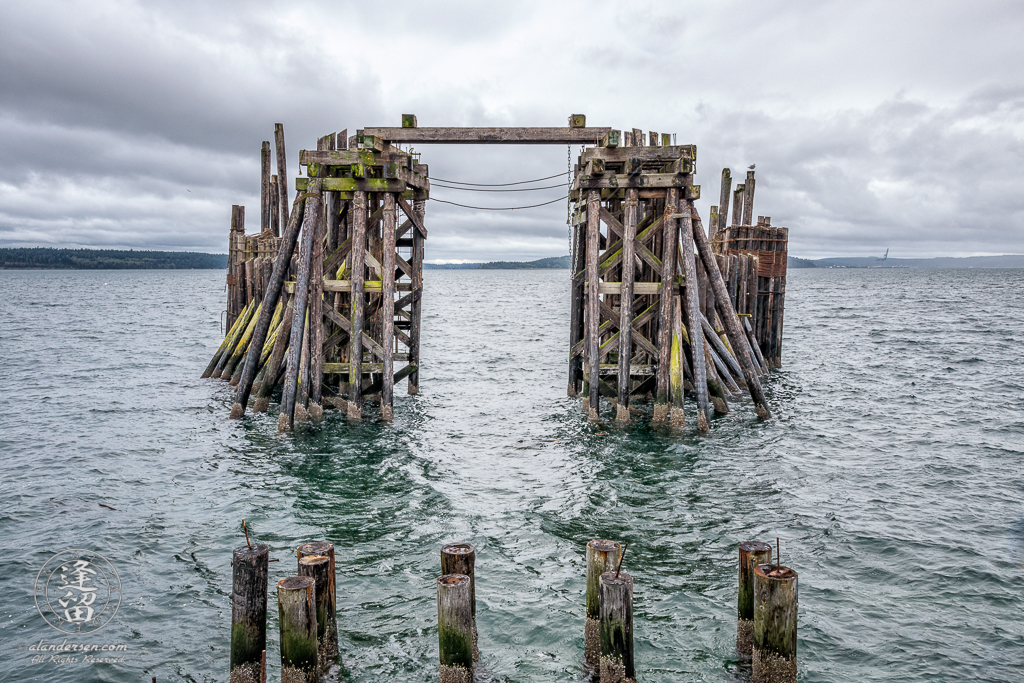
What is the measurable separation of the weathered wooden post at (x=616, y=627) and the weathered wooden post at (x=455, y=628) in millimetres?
1092

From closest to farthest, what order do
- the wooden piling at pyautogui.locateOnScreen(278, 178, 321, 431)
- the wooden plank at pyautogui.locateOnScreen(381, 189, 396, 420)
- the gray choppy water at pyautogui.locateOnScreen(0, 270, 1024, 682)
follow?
the gray choppy water at pyautogui.locateOnScreen(0, 270, 1024, 682)
the wooden piling at pyautogui.locateOnScreen(278, 178, 321, 431)
the wooden plank at pyautogui.locateOnScreen(381, 189, 396, 420)

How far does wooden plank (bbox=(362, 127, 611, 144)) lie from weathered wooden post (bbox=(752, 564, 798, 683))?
11.5m

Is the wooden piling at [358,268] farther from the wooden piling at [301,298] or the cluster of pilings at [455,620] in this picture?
the cluster of pilings at [455,620]

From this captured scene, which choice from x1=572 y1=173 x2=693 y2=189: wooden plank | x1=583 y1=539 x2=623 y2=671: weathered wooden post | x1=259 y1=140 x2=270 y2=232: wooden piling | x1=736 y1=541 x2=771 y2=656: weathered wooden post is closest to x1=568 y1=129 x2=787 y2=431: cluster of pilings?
x1=572 y1=173 x2=693 y2=189: wooden plank

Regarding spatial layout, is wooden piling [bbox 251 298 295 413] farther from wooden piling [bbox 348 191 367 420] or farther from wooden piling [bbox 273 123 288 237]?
wooden piling [bbox 273 123 288 237]

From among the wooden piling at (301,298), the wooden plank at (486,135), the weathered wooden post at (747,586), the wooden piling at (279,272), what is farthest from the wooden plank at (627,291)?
the weathered wooden post at (747,586)

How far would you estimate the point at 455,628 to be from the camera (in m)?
5.45

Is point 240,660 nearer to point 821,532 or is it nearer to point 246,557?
point 246,557

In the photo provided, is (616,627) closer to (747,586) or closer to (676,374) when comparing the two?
(747,586)

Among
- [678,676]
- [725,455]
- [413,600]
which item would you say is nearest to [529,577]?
[413,600]

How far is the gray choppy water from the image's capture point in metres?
6.61

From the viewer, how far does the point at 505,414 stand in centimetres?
1702

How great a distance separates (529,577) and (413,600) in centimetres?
141

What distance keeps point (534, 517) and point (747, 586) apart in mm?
4267
